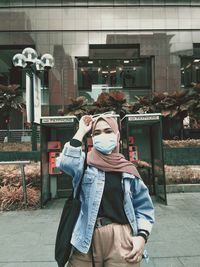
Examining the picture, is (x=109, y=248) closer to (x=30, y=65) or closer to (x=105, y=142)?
(x=105, y=142)

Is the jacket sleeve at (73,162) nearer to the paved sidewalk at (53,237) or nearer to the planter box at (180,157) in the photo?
the paved sidewalk at (53,237)

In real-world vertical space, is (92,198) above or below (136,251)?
above

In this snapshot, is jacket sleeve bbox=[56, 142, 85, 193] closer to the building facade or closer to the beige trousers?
the beige trousers

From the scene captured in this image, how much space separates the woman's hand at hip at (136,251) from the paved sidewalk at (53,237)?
8.31ft

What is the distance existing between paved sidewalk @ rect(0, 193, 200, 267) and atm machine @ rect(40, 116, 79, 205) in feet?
3.35

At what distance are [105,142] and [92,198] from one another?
40 centimetres

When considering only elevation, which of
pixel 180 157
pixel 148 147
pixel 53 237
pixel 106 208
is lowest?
pixel 53 237

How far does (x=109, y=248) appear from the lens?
98.7 inches

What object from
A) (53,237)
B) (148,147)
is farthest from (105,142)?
(148,147)

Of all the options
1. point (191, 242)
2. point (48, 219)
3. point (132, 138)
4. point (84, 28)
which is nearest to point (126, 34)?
point (84, 28)

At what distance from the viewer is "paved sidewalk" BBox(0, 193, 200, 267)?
5062 millimetres

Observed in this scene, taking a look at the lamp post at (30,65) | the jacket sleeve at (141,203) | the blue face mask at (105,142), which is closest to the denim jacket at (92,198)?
the jacket sleeve at (141,203)

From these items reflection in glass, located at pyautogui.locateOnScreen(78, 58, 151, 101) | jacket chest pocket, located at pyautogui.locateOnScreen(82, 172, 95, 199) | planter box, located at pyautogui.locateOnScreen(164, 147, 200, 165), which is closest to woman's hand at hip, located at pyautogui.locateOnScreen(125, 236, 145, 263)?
jacket chest pocket, located at pyautogui.locateOnScreen(82, 172, 95, 199)

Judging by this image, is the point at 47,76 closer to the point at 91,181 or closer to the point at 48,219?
the point at 48,219
